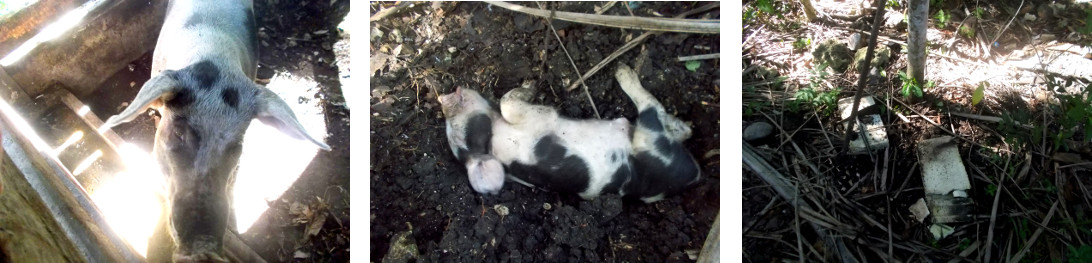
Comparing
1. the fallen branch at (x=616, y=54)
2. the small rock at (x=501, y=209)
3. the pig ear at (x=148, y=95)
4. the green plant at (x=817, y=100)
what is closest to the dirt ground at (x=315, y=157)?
the pig ear at (x=148, y=95)

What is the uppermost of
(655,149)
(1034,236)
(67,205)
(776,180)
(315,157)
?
(67,205)

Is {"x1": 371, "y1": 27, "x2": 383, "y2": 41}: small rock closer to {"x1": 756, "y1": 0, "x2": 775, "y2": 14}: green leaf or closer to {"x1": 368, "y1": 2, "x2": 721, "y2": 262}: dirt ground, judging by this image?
{"x1": 368, "y1": 2, "x2": 721, "y2": 262}: dirt ground

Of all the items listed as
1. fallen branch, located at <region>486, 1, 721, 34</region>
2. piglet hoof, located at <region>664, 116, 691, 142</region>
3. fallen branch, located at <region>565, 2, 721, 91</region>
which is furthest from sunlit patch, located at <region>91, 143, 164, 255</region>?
piglet hoof, located at <region>664, 116, 691, 142</region>

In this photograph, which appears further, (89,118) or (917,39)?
(917,39)

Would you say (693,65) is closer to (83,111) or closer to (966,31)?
(966,31)

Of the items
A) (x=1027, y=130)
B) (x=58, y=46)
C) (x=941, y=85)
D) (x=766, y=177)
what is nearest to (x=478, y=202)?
(x=766, y=177)

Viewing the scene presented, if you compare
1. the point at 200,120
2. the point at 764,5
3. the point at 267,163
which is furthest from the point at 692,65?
the point at 200,120
